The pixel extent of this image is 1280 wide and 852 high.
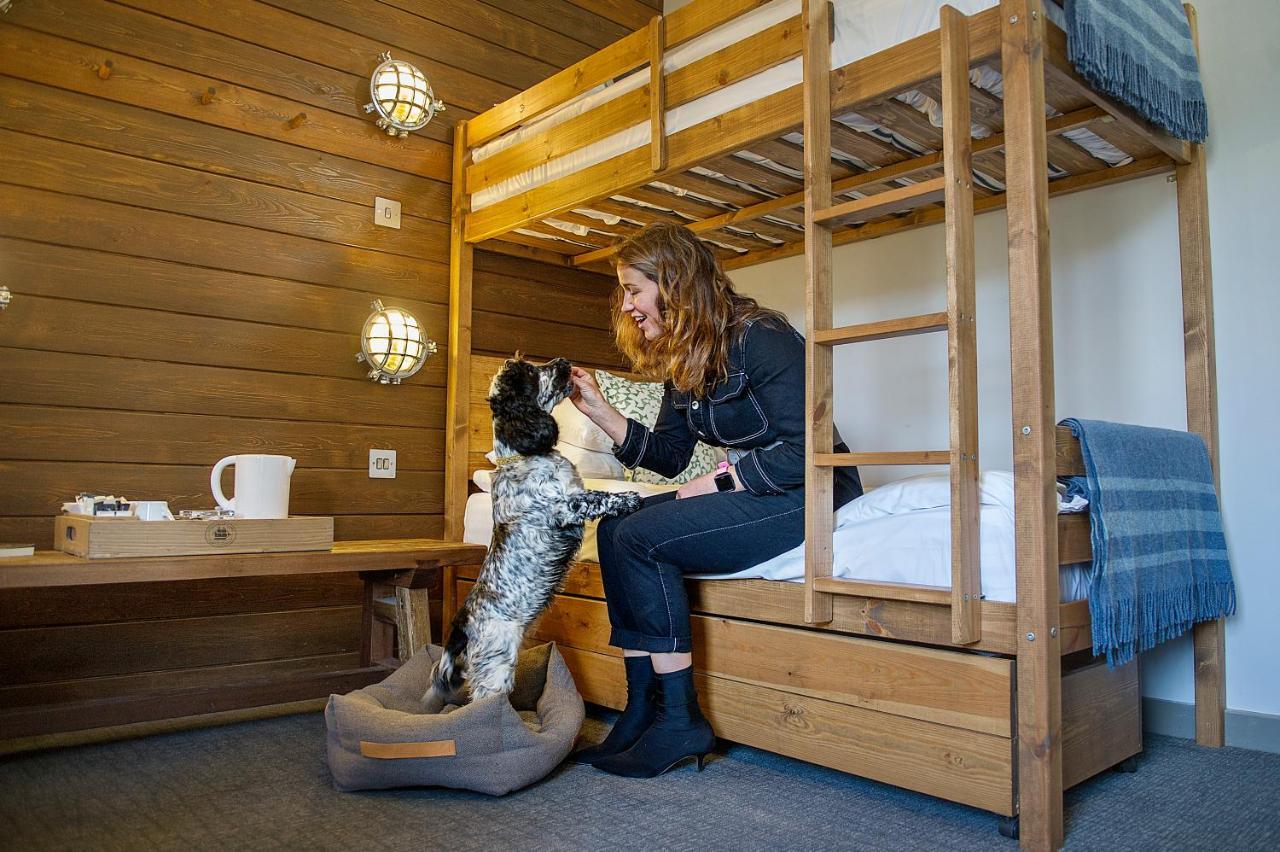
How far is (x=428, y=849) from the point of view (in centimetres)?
171

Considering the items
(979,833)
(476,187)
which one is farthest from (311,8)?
(979,833)

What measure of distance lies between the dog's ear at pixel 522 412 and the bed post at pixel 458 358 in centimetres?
119

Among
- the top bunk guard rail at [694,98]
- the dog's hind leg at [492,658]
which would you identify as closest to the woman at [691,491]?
the dog's hind leg at [492,658]

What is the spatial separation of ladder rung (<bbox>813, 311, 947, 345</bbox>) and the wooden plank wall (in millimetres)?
1906

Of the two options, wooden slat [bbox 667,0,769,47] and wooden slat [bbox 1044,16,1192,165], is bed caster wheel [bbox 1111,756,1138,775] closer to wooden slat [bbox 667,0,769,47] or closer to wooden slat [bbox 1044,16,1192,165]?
wooden slat [bbox 1044,16,1192,165]

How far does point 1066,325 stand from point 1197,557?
0.88m

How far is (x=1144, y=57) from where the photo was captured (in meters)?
2.20

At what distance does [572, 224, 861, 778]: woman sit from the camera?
7.16 ft

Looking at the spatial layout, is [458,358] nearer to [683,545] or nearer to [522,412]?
[522,412]

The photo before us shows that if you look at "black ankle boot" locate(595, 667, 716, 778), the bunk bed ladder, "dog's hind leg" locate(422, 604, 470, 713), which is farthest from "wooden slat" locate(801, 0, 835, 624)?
"dog's hind leg" locate(422, 604, 470, 713)

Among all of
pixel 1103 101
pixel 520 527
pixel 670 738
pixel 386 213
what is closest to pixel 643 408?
pixel 520 527

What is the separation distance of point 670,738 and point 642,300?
1.07 meters

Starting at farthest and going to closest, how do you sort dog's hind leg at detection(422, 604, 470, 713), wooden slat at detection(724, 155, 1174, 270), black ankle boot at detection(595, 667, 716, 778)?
wooden slat at detection(724, 155, 1174, 270) → dog's hind leg at detection(422, 604, 470, 713) → black ankle boot at detection(595, 667, 716, 778)

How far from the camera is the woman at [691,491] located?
2.18m
